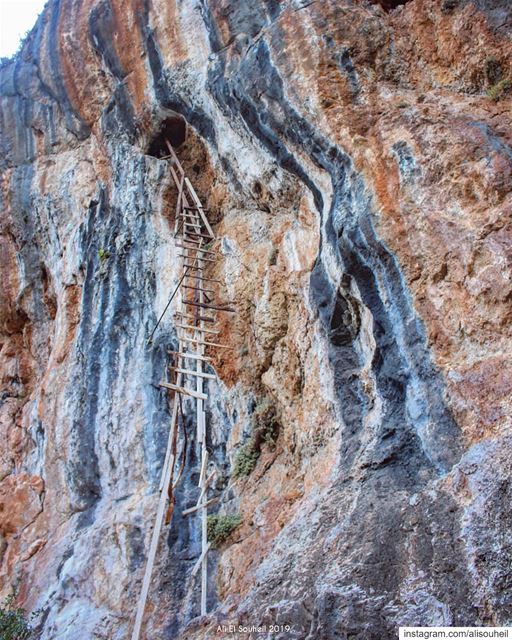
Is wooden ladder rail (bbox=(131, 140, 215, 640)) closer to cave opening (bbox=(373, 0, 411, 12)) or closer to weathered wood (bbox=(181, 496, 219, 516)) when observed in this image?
weathered wood (bbox=(181, 496, 219, 516))

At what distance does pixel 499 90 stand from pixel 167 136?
5.50 m

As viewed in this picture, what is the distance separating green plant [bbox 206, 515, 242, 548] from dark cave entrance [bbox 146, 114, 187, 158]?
6.04 m

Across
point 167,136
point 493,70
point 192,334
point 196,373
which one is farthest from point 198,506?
point 167,136

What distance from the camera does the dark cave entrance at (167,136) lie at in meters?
9.26

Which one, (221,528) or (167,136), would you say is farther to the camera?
(167,136)

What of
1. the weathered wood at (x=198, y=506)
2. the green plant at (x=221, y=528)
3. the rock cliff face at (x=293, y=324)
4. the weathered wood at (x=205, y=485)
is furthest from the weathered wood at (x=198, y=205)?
the green plant at (x=221, y=528)

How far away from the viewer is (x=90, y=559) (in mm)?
6496

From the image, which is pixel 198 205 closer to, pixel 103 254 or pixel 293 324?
pixel 103 254

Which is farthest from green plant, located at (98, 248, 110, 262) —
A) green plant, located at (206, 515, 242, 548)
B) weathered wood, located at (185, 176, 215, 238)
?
green plant, located at (206, 515, 242, 548)

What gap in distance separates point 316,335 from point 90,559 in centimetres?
354

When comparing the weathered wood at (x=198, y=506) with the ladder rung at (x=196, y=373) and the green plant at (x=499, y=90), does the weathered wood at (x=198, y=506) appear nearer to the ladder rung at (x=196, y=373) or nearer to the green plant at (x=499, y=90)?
the ladder rung at (x=196, y=373)

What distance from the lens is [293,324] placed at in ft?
21.0

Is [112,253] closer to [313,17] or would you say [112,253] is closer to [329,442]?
[313,17]

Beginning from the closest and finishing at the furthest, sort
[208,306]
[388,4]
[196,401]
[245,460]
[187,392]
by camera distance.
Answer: [245,460] < [388,4] < [187,392] < [196,401] < [208,306]
